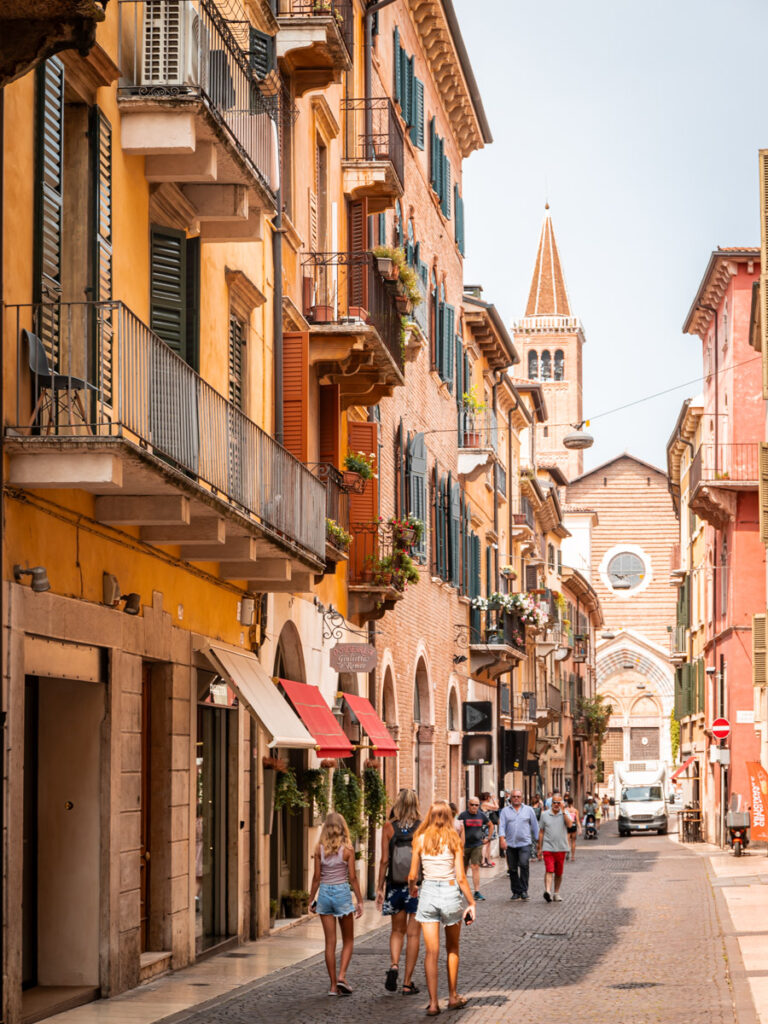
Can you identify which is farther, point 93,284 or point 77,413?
point 93,284

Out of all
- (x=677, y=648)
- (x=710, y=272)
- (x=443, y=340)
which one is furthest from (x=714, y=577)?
(x=443, y=340)

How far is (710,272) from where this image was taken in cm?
4778

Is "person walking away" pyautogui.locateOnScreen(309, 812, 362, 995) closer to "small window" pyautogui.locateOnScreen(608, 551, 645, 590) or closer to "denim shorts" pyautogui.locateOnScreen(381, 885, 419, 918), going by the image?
"denim shorts" pyautogui.locateOnScreen(381, 885, 419, 918)

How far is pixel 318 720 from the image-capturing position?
20.2 metres

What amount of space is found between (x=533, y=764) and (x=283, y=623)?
25786mm

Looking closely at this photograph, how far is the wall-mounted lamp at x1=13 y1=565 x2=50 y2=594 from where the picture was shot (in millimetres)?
11453

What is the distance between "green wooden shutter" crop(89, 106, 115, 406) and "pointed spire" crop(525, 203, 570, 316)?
379ft

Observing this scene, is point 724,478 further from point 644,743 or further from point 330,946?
point 644,743

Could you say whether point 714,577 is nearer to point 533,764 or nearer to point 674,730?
point 533,764

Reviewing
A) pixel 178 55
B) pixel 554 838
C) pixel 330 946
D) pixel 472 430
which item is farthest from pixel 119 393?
pixel 472 430

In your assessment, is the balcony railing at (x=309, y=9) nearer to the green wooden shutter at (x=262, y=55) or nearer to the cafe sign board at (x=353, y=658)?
the green wooden shutter at (x=262, y=55)

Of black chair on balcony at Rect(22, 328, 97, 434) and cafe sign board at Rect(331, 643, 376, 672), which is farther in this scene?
cafe sign board at Rect(331, 643, 376, 672)

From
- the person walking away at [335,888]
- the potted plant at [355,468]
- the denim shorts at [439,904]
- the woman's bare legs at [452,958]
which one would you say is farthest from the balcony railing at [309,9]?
the woman's bare legs at [452,958]

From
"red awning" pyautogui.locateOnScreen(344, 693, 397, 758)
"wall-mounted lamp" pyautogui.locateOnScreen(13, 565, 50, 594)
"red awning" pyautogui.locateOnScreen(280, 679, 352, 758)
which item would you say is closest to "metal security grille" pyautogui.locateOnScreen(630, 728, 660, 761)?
"red awning" pyautogui.locateOnScreen(344, 693, 397, 758)
